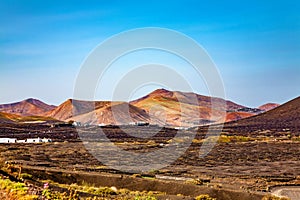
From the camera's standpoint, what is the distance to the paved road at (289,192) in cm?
3707

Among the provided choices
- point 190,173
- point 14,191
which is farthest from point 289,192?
point 14,191

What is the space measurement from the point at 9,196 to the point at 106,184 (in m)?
20.3

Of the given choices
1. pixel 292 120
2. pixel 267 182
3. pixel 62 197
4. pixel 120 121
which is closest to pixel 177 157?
pixel 267 182

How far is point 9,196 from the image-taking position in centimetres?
1205

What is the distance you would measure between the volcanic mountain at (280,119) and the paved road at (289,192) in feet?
372

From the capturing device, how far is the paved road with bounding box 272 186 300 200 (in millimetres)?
37066

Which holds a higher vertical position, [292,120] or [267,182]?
[292,120]

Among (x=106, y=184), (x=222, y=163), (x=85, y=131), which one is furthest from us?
(x=85, y=131)

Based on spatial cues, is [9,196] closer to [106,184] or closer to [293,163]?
[106,184]

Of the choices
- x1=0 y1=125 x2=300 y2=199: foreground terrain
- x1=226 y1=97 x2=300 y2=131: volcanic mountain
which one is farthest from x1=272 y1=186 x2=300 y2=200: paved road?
x1=226 y1=97 x2=300 y2=131: volcanic mountain

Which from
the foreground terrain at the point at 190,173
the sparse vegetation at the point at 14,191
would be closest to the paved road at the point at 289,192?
the foreground terrain at the point at 190,173

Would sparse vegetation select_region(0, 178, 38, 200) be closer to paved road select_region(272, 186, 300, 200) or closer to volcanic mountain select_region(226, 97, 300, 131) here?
paved road select_region(272, 186, 300, 200)

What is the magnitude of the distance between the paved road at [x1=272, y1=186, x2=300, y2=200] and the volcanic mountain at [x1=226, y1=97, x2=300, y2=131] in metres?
113

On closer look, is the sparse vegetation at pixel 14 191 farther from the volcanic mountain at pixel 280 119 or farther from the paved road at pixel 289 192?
the volcanic mountain at pixel 280 119
